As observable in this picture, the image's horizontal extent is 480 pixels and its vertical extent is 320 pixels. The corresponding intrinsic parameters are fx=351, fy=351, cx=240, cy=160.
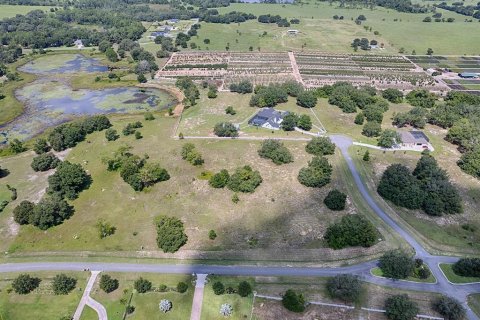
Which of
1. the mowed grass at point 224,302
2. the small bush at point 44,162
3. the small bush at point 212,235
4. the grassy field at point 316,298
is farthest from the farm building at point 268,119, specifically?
the mowed grass at point 224,302

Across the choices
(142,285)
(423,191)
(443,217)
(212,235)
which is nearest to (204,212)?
(212,235)

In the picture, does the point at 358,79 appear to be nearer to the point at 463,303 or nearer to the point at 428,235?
the point at 428,235

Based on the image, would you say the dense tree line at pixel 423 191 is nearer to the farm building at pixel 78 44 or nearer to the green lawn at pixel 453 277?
the green lawn at pixel 453 277

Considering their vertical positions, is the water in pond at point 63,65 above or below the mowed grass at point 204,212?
below

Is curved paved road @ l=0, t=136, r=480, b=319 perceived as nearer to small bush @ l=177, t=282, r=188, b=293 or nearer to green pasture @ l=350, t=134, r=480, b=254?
small bush @ l=177, t=282, r=188, b=293

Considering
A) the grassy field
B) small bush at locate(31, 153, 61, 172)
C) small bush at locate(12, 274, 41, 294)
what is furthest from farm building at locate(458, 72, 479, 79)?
small bush at locate(12, 274, 41, 294)

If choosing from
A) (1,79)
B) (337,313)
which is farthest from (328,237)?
(1,79)
